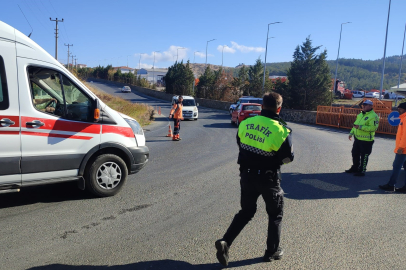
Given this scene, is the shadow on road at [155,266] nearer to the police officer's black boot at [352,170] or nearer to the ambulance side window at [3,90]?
the ambulance side window at [3,90]

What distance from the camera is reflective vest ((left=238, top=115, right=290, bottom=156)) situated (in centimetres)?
356

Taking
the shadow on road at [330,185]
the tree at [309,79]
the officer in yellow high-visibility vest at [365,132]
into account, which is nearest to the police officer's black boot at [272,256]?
the shadow on road at [330,185]

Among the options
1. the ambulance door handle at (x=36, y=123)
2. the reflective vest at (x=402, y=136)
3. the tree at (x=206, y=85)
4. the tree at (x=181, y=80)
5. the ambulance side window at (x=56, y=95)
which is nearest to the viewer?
the ambulance door handle at (x=36, y=123)

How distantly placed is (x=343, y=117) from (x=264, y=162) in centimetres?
2148

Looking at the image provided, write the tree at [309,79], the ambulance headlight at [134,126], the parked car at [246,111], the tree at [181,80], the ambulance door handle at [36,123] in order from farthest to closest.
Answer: the tree at [181,80]
the tree at [309,79]
the parked car at [246,111]
the ambulance headlight at [134,126]
the ambulance door handle at [36,123]

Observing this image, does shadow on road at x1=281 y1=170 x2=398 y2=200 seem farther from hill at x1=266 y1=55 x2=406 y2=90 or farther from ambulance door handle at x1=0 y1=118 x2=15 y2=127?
hill at x1=266 y1=55 x2=406 y2=90

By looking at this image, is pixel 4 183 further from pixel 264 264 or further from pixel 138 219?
pixel 264 264

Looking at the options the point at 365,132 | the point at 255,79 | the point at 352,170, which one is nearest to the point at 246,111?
the point at 352,170

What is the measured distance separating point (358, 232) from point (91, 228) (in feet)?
12.2

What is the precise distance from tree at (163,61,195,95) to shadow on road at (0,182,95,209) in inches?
2082

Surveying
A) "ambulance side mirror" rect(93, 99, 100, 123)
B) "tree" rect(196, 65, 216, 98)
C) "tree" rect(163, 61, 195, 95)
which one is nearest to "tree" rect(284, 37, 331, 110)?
"tree" rect(196, 65, 216, 98)

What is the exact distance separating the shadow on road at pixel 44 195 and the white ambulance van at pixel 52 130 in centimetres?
45

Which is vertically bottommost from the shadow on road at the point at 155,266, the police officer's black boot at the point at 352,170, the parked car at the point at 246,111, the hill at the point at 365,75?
the shadow on road at the point at 155,266

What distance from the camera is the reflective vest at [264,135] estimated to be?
356cm
